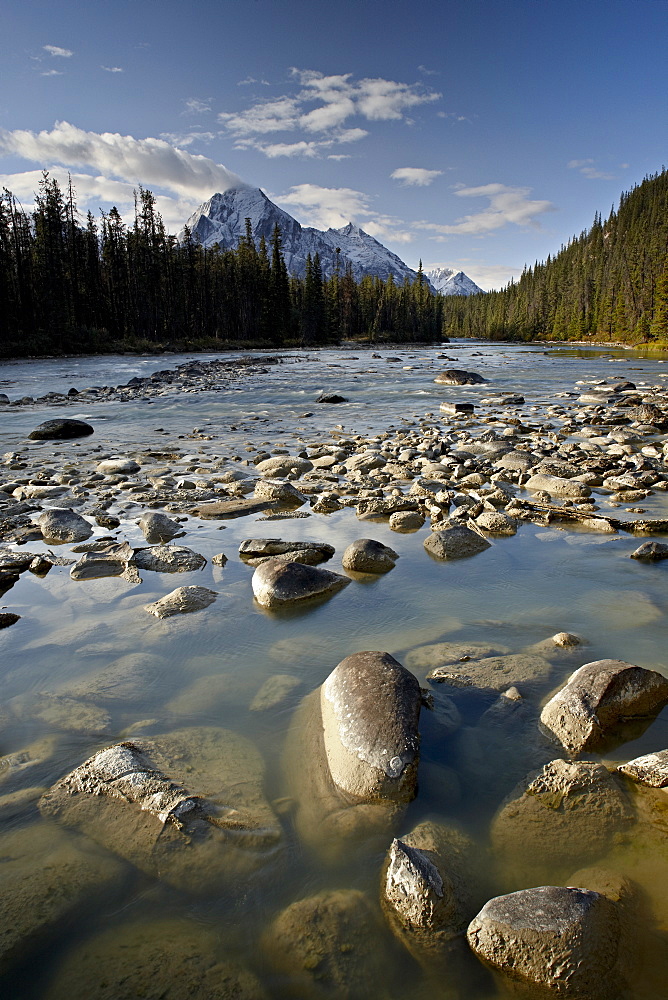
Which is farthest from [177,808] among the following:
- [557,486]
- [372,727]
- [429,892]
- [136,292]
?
[136,292]

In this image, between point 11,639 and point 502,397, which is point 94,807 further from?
point 502,397

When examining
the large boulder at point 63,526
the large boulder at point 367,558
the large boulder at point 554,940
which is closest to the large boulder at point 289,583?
the large boulder at point 367,558

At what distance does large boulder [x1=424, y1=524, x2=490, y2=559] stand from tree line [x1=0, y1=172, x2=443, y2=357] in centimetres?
4178

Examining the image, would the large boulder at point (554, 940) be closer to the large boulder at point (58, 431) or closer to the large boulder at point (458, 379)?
the large boulder at point (58, 431)

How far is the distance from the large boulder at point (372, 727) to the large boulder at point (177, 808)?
0.37 meters

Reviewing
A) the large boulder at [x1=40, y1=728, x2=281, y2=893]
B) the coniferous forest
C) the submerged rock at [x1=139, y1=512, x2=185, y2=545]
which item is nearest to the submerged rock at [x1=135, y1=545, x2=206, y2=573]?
the submerged rock at [x1=139, y1=512, x2=185, y2=545]

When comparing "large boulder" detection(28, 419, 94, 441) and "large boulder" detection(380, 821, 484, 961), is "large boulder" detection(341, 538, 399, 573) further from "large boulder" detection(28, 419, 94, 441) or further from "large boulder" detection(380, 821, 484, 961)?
"large boulder" detection(28, 419, 94, 441)

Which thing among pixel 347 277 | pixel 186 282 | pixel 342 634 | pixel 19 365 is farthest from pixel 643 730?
pixel 347 277

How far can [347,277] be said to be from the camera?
87188 mm

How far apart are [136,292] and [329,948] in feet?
206

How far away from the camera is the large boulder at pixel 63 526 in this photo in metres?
5.20

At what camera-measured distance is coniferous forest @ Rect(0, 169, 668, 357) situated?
151 ft

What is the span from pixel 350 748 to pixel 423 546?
114 inches

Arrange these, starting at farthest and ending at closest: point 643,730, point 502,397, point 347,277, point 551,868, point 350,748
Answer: point 347,277
point 502,397
point 643,730
point 350,748
point 551,868
